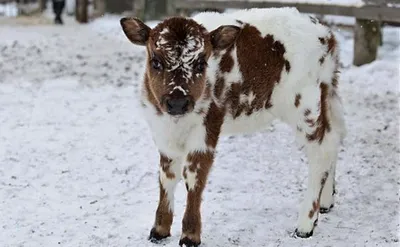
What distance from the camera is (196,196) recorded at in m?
5.12

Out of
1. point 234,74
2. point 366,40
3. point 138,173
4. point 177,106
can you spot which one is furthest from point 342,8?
point 177,106

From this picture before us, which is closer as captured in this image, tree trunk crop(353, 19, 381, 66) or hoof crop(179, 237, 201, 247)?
hoof crop(179, 237, 201, 247)

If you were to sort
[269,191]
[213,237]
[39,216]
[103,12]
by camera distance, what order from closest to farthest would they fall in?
[213,237] → [39,216] → [269,191] → [103,12]

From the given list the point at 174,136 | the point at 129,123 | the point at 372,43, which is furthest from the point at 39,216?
the point at 372,43

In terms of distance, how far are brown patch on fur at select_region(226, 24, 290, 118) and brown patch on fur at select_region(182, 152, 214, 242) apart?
0.46 m

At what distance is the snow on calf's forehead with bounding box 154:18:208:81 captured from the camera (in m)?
4.73

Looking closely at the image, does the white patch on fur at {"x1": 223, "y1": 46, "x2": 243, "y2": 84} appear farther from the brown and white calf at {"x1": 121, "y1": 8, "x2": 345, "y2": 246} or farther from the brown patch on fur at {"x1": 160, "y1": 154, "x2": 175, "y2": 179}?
the brown patch on fur at {"x1": 160, "y1": 154, "x2": 175, "y2": 179}

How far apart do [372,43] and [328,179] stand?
605 centimetres

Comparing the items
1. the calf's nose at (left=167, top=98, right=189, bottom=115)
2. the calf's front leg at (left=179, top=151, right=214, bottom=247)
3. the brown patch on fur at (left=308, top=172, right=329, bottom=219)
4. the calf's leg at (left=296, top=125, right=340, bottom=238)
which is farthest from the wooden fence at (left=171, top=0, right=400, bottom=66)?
the calf's nose at (left=167, top=98, right=189, bottom=115)

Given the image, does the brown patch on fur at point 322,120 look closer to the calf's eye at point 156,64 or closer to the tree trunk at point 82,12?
the calf's eye at point 156,64

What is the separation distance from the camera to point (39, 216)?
18.8 ft

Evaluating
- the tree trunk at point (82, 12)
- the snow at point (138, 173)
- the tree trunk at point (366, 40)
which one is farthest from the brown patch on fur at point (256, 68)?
the tree trunk at point (82, 12)

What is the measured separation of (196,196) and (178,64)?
3.38 ft

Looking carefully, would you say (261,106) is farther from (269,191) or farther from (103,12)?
(103,12)
